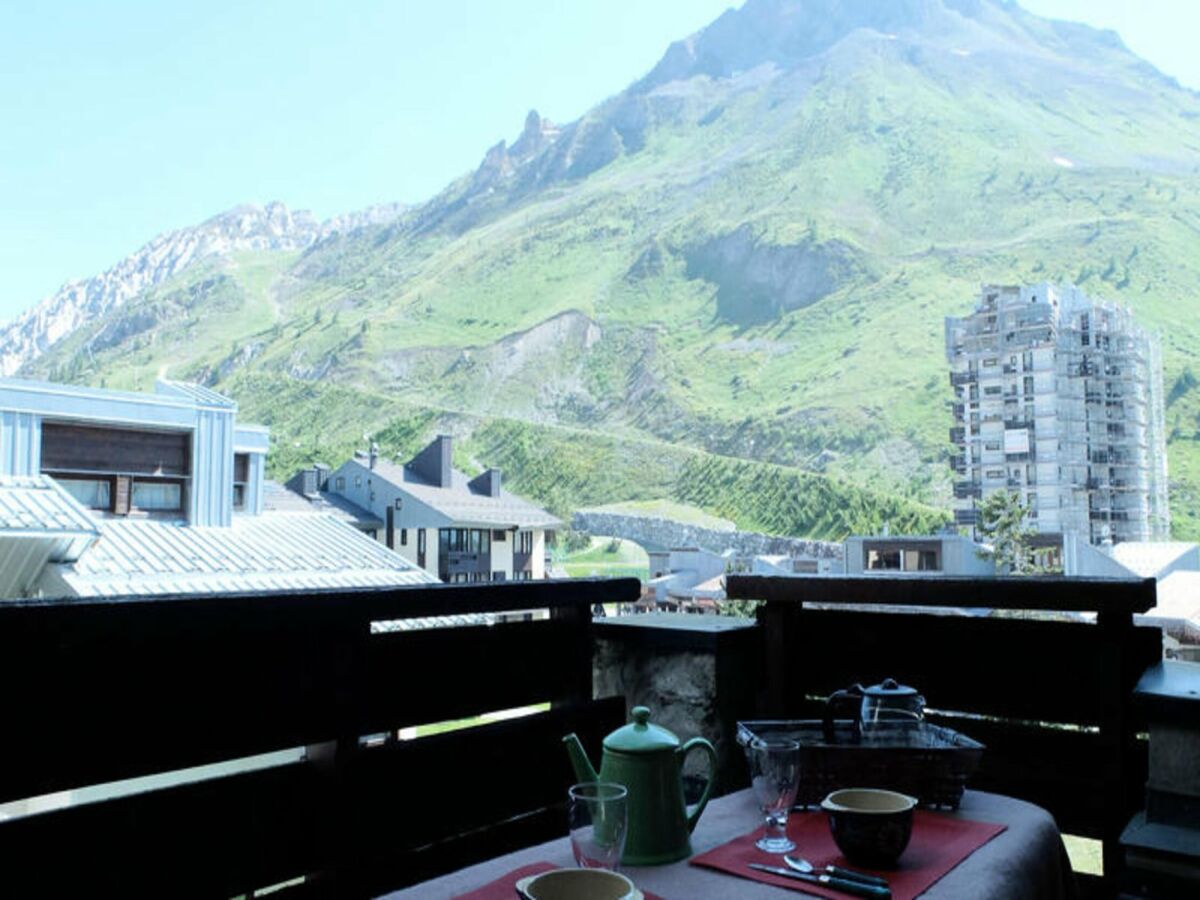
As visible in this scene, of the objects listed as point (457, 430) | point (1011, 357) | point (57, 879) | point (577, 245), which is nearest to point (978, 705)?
point (57, 879)

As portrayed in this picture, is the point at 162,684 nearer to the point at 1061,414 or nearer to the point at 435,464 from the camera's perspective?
the point at 435,464

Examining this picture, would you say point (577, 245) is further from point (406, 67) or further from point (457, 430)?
point (406, 67)

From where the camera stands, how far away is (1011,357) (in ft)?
115

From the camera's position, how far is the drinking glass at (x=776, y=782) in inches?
50.6

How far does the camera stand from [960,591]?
208cm

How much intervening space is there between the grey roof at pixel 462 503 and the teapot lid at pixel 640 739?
23724 mm

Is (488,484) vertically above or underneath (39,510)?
above

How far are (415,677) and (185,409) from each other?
11.5m

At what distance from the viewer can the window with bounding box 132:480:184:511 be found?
11.9 m

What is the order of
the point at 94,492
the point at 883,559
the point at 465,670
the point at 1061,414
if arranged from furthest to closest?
the point at 1061,414
the point at 883,559
the point at 94,492
the point at 465,670

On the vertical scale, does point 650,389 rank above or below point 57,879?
above

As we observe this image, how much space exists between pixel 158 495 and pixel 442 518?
12755 mm

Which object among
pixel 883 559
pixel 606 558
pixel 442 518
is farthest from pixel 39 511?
pixel 606 558

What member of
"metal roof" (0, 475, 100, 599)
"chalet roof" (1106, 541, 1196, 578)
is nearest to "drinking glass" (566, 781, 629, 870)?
"metal roof" (0, 475, 100, 599)
